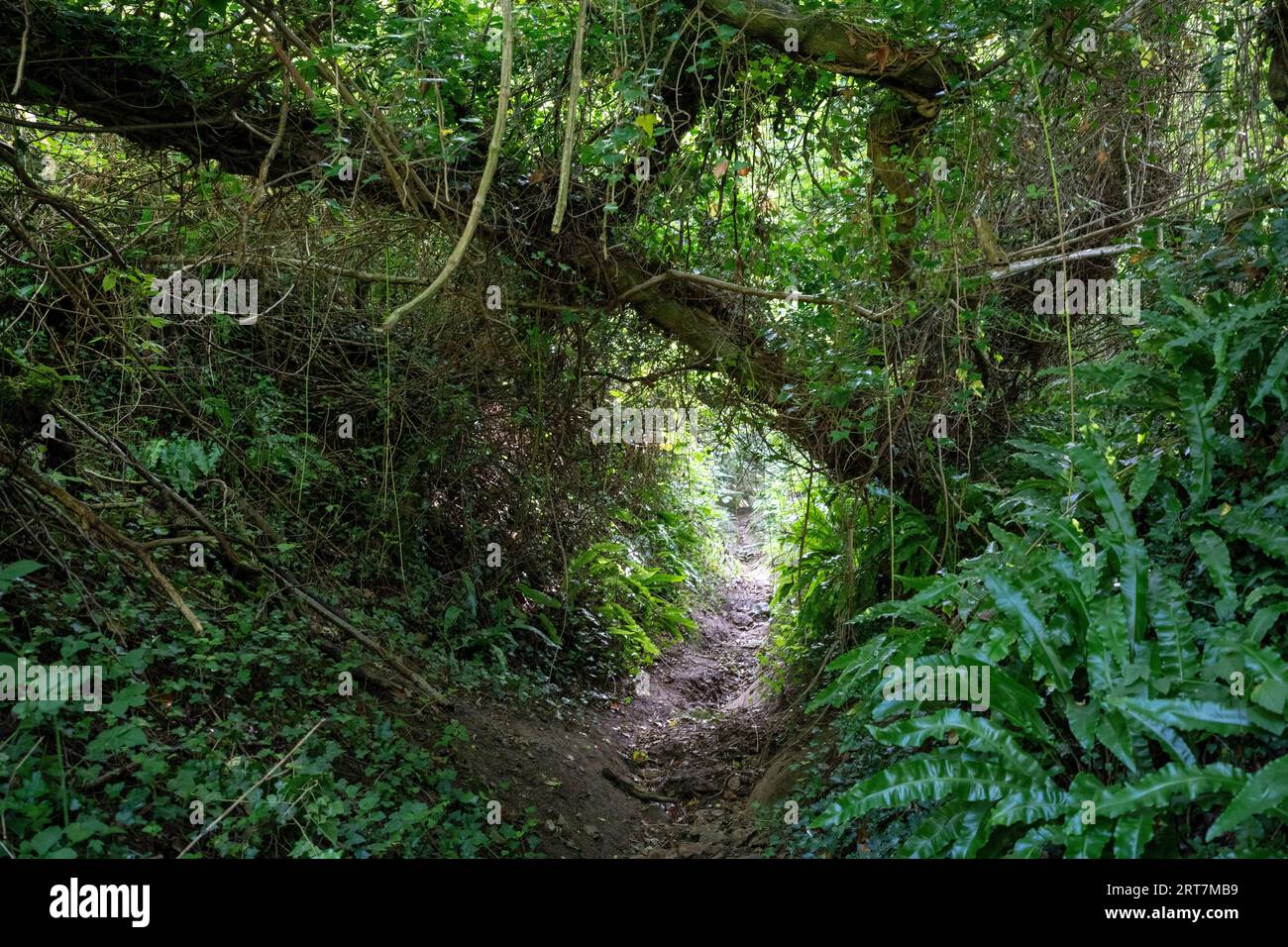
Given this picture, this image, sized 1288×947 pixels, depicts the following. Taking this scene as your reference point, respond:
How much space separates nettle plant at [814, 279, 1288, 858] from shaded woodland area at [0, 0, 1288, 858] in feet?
0.07

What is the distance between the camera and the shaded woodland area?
354 cm

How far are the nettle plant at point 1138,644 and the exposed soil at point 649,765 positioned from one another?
1.64m

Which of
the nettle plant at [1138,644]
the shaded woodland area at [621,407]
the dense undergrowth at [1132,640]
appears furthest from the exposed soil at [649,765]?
the nettle plant at [1138,644]

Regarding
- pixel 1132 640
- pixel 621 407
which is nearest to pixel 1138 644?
pixel 1132 640

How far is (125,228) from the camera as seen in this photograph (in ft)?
18.2

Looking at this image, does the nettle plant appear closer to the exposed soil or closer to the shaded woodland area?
the shaded woodland area

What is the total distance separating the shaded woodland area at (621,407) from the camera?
11.6 ft

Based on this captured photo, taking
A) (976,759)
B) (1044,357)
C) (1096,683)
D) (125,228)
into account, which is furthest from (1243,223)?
(125,228)

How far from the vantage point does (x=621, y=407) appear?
7.30 meters

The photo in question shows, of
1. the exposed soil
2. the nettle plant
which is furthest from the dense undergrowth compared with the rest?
the exposed soil

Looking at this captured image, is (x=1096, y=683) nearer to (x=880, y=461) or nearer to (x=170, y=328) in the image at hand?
(x=880, y=461)

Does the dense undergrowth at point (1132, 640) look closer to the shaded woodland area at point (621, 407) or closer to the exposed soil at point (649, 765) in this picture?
the shaded woodland area at point (621, 407)
